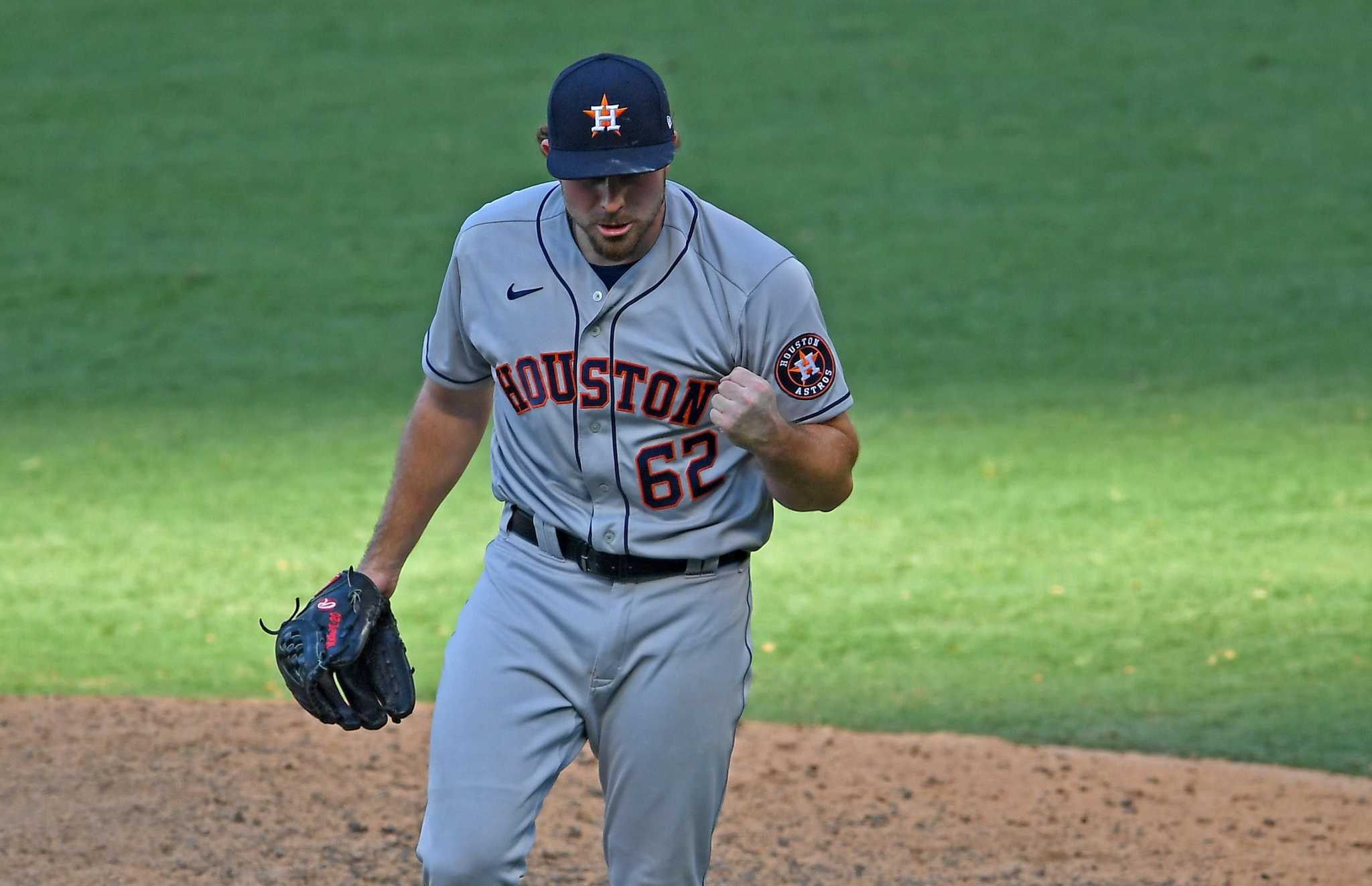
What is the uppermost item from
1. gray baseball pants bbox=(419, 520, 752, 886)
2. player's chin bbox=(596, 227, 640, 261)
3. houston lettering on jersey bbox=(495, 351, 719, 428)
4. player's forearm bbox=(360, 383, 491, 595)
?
player's chin bbox=(596, 227, 640, 261)

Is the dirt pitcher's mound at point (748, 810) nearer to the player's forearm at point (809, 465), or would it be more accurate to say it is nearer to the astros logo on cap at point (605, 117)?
the player's forearm at point (809, 465)

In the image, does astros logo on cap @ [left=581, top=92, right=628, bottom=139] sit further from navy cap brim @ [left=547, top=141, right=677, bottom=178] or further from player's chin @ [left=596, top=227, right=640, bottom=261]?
player's chin @ [left=596, top=227, right=640, bottom=261]

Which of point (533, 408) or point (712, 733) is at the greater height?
point (533, 408)

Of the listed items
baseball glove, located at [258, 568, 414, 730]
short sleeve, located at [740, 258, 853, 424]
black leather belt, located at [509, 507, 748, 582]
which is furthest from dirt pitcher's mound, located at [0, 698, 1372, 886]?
short sleeve, located at [740, 258, 853, 424]

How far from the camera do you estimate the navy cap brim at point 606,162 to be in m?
2.98

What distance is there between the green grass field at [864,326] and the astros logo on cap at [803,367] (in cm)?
289

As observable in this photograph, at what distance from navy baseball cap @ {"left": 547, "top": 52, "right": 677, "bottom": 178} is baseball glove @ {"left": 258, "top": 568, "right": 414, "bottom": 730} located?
35.1 inches

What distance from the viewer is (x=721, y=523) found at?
3199 mm

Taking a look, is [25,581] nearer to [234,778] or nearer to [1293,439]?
[234,778]

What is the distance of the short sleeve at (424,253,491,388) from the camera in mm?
3311

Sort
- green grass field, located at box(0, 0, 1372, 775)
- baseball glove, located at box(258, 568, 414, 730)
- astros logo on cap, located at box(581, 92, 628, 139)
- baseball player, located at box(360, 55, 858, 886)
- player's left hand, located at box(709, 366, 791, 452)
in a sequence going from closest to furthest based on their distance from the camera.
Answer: player's left hand, located at box(709, 366, 791, 452) → astros logo on cap, located at box(581, 92, 628, 139) → baseball player, located at box(360, 55, 858, 886) → baseball glove, located at box(258, 568, 414, 730) → green grass field, located at box(0, 0, 1372, 775)

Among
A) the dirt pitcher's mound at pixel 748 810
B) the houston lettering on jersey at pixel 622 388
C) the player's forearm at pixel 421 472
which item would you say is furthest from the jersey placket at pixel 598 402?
the dirt pitcher's mound at pixel 748 810

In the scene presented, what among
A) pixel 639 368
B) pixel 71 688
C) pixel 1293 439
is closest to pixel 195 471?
pixel 71 688

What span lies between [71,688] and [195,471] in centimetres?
241
